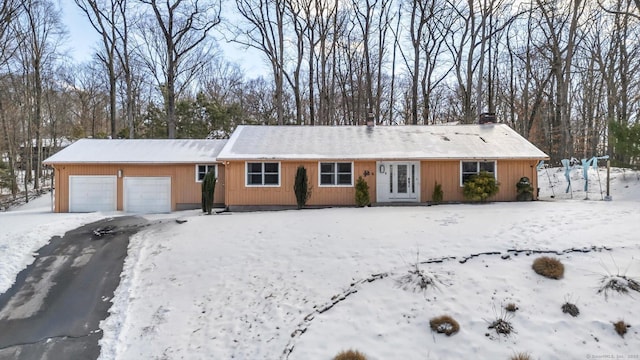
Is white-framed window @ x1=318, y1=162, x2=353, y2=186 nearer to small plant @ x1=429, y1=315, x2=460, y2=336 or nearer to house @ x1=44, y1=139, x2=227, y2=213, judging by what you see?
house @ x1=44, y1=139, x2=227, y2=213

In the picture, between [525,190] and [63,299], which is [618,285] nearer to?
[525,190]

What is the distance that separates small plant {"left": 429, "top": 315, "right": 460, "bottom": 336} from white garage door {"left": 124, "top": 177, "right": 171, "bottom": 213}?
12732 mm

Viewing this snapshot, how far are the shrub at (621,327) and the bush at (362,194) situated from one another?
8.72m

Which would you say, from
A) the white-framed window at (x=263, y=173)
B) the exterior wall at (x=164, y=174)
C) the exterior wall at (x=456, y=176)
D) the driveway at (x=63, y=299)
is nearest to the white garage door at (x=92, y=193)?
the exterior wall at (x=164, y=174)

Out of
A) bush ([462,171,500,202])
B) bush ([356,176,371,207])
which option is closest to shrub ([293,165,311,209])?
bush ([356,176,371,207])

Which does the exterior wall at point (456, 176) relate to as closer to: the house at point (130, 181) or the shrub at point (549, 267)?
the shrub at point (549, 267)

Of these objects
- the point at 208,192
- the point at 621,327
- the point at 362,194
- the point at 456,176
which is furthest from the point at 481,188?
the point at 208,192

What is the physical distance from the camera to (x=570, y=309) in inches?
217

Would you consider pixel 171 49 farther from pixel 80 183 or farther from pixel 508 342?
pixel 508 342

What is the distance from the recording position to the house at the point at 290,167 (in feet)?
45.6

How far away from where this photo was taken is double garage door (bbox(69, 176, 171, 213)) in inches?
591

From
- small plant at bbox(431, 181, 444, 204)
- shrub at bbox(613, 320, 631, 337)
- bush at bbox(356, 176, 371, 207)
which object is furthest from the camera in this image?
small plant at bbox(431, 181, 444, 204)

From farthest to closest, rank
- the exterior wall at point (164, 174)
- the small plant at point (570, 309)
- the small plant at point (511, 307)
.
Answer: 1. the exterior wall at point (164, 174)
2. the small plant at point (511, 307)
3. the small plant at point (570, 309)

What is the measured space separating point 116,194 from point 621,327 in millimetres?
16272
